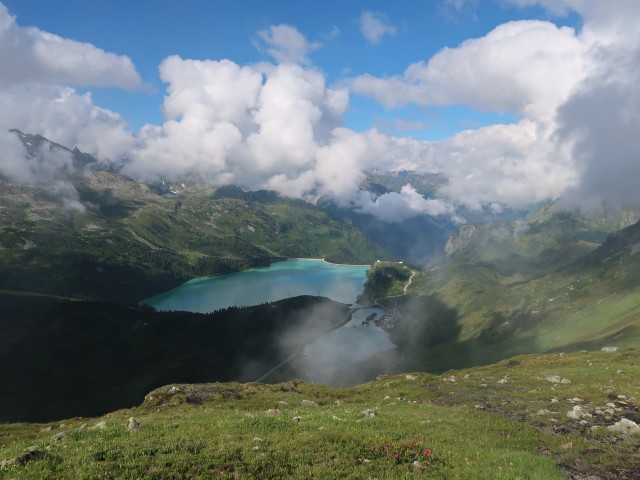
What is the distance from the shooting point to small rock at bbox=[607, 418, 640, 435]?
1016 inches

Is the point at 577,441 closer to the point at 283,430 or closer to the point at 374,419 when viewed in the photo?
the point at 374,419

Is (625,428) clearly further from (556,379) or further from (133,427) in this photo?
(133,427)

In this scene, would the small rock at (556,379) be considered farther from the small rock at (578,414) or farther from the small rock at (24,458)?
the small rock at (24,458)

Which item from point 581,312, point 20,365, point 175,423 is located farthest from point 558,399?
point 20,365

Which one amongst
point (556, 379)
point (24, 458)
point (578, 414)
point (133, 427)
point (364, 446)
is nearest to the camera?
point (24, 458)

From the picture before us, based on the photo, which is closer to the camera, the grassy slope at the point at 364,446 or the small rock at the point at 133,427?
the grassy slope at the point at 364,446

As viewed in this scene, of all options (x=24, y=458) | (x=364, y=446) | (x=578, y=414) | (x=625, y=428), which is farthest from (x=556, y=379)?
(x=24, y=458)

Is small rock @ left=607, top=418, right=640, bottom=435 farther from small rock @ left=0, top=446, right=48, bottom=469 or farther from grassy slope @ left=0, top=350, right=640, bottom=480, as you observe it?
small rock @ left=0, top=446, right=48, bottom=469

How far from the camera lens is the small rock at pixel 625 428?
84.6 feet

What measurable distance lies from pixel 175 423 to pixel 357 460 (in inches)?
568

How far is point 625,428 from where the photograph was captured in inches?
1038

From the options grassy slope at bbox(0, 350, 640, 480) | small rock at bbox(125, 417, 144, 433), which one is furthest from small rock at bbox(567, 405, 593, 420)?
small rock at bbox(125, 417, 144, 433)

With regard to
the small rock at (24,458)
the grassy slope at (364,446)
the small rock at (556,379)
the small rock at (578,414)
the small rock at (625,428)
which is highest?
the small rock at (24,458)

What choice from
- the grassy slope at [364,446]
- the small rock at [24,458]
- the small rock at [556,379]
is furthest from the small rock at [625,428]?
the small rock at [24,458]
